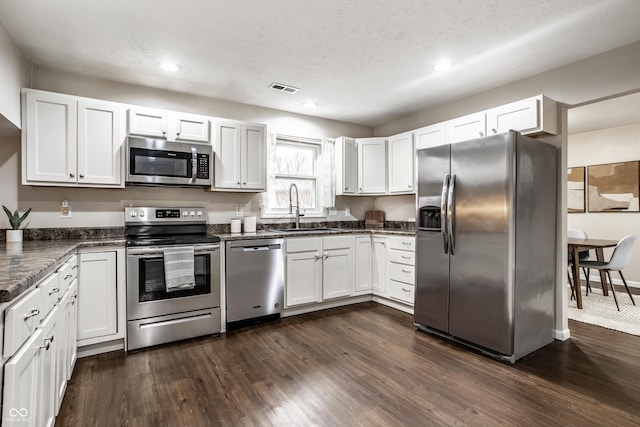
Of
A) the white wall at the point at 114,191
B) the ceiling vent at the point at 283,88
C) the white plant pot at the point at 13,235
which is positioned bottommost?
the white plant pot at the point at 13,235

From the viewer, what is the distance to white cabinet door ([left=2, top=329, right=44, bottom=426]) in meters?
1.00

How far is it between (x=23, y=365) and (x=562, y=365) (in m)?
3.25

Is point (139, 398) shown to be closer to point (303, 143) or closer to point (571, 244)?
point (303, 143)

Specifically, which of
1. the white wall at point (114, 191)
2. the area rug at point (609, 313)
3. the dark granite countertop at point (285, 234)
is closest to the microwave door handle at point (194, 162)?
the white wall at point (114, 191)

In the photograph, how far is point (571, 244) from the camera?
12.7 feet

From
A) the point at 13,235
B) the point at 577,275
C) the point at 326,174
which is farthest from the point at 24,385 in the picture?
the point at 577,275

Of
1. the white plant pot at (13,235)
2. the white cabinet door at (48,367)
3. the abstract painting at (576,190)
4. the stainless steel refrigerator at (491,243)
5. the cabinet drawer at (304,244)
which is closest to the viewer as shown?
the white cabinet door at (48,367)

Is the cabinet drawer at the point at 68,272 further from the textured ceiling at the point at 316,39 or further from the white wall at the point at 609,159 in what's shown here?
the white wall at the point at 609,159

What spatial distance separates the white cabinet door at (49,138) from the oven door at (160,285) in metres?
0.94

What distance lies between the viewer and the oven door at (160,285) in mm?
2783

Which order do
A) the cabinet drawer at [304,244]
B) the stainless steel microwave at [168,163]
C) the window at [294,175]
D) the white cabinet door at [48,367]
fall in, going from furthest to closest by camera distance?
the window at [294,175] → the cabinet drawer at [304,244] → the stainless steel microwave at [168,163] → the white cabinet door at [48,367]

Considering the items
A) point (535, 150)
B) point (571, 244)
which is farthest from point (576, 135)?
point (535, 150)

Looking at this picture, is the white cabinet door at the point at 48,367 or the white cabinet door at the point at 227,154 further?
the white cabinet door at the point at 227,154

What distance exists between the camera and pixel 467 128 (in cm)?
341
